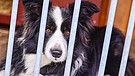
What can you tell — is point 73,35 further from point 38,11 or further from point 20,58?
point 20,58

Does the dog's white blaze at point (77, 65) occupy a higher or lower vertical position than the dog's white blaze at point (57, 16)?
lower

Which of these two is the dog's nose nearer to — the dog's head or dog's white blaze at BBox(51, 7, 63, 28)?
the dog's head

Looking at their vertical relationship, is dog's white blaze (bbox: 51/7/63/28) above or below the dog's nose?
above

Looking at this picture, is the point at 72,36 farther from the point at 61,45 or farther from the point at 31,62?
the point at 31,62

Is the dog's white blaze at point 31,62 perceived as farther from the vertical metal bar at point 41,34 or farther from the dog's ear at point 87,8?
the dog's ear at point 87,8

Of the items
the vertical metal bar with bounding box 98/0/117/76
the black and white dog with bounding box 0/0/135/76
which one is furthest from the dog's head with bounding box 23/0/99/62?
the vertical metal bar with bounding box 98/0/117/76

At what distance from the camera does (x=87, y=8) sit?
1347mm

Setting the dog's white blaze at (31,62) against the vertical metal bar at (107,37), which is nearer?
the vertical metal bar at (107,37)

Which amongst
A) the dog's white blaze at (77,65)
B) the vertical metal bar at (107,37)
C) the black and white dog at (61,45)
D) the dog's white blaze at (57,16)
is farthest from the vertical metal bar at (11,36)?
the vertical metal bar at (107,37)

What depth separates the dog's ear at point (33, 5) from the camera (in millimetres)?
1339

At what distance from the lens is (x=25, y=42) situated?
140 centimetres

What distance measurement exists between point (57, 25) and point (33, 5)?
15 cm

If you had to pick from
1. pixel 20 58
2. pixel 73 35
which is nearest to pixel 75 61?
pixel 73 35

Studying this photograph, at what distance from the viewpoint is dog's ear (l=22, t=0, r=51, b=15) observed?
134cm
